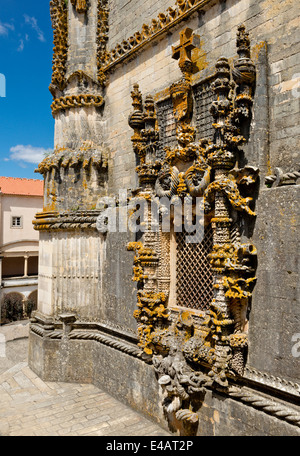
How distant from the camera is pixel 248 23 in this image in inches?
232

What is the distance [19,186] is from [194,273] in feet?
66.4

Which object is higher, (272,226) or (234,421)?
(272,226)

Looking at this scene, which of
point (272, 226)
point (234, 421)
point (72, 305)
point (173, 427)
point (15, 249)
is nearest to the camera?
point (272, 226)

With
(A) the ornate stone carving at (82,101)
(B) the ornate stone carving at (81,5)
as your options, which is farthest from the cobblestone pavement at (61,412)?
(B) the ornate stone carving at (81,5)

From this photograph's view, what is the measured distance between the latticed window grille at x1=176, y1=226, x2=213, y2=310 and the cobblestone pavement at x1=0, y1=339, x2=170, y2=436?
8.22 feet

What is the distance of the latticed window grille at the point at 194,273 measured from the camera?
6.47 m

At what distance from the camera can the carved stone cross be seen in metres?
6.70

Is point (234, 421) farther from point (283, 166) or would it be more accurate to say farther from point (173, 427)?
point (283, 166)

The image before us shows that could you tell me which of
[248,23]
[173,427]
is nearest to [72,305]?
[173,427]

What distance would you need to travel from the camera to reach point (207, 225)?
648cm

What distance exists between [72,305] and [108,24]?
751 cm

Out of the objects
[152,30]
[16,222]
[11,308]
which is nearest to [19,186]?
[16,222]

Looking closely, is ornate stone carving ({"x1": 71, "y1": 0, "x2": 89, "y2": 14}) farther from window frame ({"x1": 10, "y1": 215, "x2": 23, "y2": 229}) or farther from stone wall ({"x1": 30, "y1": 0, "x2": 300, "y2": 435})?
window frame ({"x1": 10, "y1": 215, "x2": 23, "y2": 229})

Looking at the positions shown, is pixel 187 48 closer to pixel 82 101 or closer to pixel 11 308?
pixel 82 101
